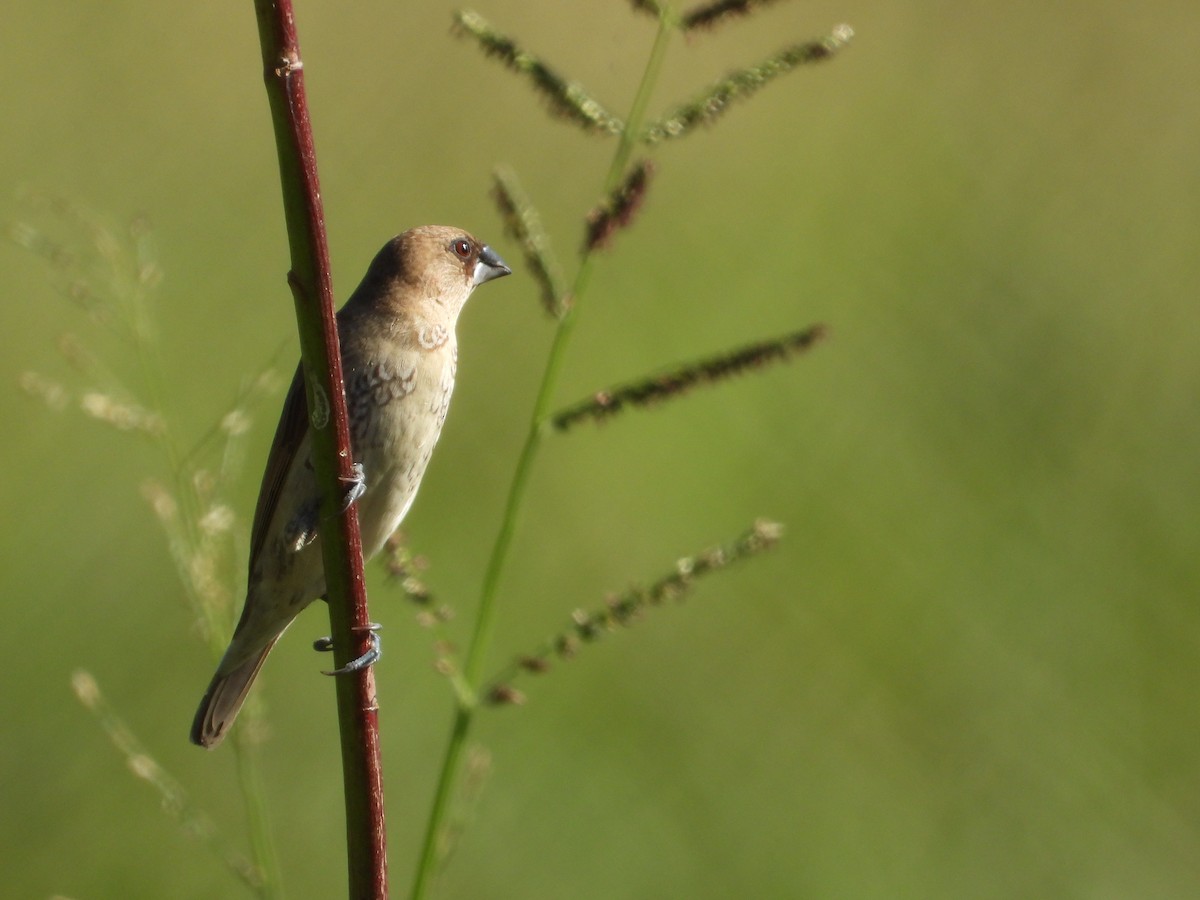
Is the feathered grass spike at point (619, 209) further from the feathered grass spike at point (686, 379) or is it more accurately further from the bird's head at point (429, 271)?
the bird's head at point (429, 271)

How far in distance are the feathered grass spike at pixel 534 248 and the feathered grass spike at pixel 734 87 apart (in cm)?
19

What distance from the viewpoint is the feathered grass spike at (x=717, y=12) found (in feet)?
5.95

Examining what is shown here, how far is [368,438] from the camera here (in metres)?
2.54

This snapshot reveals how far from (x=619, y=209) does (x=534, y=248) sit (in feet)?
0.47

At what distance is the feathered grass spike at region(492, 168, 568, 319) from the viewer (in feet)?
6.22

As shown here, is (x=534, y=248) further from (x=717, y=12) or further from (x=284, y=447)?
(x=284, y=447)

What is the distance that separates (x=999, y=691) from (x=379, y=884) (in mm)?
3984

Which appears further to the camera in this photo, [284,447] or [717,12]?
[284,447]

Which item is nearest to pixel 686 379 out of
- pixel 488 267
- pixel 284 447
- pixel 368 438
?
pixel 368 438

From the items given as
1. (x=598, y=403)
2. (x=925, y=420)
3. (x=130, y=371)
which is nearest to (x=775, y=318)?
(x=925, y=420)

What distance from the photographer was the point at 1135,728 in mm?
5133

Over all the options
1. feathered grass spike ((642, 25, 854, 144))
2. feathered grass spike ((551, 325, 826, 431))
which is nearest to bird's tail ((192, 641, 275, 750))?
feathered grass spike ((551, 325, 826, 431))

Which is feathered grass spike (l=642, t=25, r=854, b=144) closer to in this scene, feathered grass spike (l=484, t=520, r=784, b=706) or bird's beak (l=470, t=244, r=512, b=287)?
feathered grass spike (l=484, t=520, r=784, b=706)

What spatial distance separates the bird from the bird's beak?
8 cm
